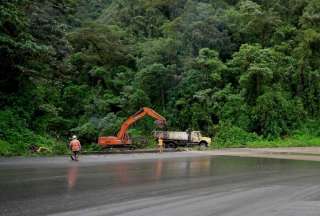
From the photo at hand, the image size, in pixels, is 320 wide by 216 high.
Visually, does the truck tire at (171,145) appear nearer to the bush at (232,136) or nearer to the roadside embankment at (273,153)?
the bush at (232,136)

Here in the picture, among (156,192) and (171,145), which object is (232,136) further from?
(156,192)

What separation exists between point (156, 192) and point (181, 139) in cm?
2955

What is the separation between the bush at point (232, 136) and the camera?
150 ft

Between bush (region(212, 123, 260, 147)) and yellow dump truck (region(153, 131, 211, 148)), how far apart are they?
9.78 feet

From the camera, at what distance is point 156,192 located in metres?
12.8

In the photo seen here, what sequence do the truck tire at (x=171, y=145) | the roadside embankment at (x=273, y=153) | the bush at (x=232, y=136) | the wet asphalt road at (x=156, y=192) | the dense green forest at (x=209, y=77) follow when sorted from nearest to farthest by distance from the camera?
the wet asphalt road at (x=156, y=192), the roadside embankment at (x=273, y=153), the truck tire at (x=171, y=145), the bush at (x=232, y=136), the dense green forest at (x=209, y=77)

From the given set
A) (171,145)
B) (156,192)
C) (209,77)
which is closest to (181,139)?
(171,145)

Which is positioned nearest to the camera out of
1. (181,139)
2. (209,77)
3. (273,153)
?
(273,153)

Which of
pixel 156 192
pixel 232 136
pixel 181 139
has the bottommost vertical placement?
pixel 156 192

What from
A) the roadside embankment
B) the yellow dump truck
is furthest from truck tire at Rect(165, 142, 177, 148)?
the roadside embankment

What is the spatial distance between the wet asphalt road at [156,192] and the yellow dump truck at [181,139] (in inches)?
912

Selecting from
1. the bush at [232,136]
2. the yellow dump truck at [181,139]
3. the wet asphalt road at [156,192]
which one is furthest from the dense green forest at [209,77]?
the wet asphalt road at [156,192]

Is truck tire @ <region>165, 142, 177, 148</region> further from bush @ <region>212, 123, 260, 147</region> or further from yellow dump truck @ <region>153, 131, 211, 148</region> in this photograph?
bush @ <region>212, 123, 260, 147</region>

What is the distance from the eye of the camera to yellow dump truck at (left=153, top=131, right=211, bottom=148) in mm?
42219
